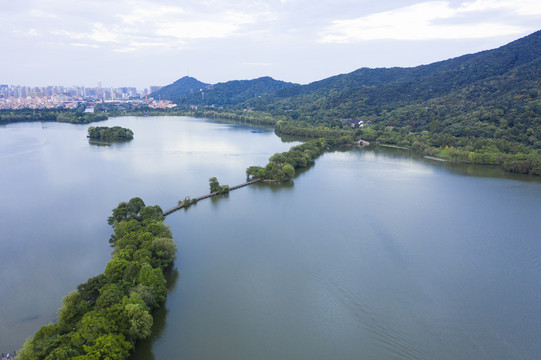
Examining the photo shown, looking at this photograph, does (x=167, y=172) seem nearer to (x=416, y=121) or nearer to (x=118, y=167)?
(x=118, y=167)

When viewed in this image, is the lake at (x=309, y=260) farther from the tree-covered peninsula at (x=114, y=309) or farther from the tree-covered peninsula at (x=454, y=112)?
the tree-covered peninsula at (x=454, y=112)

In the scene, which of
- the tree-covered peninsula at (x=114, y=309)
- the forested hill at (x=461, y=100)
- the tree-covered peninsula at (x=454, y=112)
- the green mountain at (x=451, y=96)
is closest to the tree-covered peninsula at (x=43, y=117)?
the tree-covered peninsula at (x=454, y=112)

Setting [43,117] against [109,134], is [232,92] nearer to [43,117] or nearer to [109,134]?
[43,117]

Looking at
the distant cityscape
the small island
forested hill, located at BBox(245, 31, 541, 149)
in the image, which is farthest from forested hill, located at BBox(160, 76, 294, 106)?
the small island

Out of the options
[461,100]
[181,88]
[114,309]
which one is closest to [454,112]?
[461,100]

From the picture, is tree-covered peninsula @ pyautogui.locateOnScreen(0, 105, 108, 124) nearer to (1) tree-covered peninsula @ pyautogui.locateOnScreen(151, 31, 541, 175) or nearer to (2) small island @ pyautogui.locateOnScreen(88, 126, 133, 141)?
(2) small island @ pyautogui.locateOnScreen(88, 126, 133, 141)
